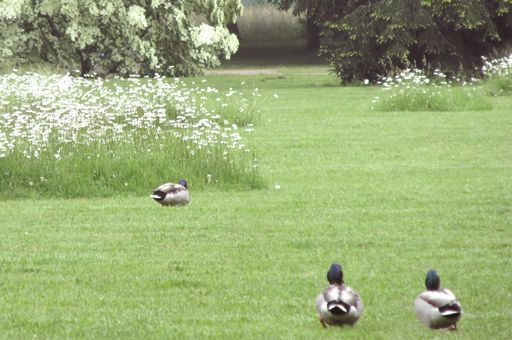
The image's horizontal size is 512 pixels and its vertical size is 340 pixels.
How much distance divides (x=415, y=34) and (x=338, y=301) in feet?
93.9

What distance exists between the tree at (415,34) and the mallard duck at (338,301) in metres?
25.9

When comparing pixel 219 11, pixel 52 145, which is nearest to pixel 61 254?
pixel 52 145

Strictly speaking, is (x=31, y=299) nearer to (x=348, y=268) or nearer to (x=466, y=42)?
(x=348, y=268)

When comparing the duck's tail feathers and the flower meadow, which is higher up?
the duck's tail feathers

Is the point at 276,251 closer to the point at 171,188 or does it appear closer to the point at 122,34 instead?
the point at 171,188

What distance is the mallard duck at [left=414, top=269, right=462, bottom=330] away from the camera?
286 inches

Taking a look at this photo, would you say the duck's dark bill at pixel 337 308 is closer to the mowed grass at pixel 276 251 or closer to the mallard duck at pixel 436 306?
the mowed grass at pixel 276 251

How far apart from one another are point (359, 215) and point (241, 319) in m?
4.51

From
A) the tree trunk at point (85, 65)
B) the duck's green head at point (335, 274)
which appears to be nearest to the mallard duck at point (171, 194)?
the duck's green head at point (335, 274)

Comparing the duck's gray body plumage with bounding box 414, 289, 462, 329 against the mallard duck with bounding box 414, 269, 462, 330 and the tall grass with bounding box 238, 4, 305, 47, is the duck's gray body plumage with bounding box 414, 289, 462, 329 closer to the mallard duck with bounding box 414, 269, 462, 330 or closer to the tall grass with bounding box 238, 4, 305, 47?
the mallard duck with bounding box 414, 269, 462, 330

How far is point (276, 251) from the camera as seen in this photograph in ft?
34.9

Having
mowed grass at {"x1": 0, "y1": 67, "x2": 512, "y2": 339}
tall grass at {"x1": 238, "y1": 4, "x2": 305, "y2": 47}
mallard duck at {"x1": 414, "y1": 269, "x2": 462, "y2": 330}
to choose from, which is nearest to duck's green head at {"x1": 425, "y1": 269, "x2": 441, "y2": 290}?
mallard duck at {"x1": 414, "y1": 269, "x2": 462, "y2": 330}

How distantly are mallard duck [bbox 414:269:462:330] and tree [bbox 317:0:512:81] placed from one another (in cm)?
2586

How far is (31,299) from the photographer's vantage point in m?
8.88
